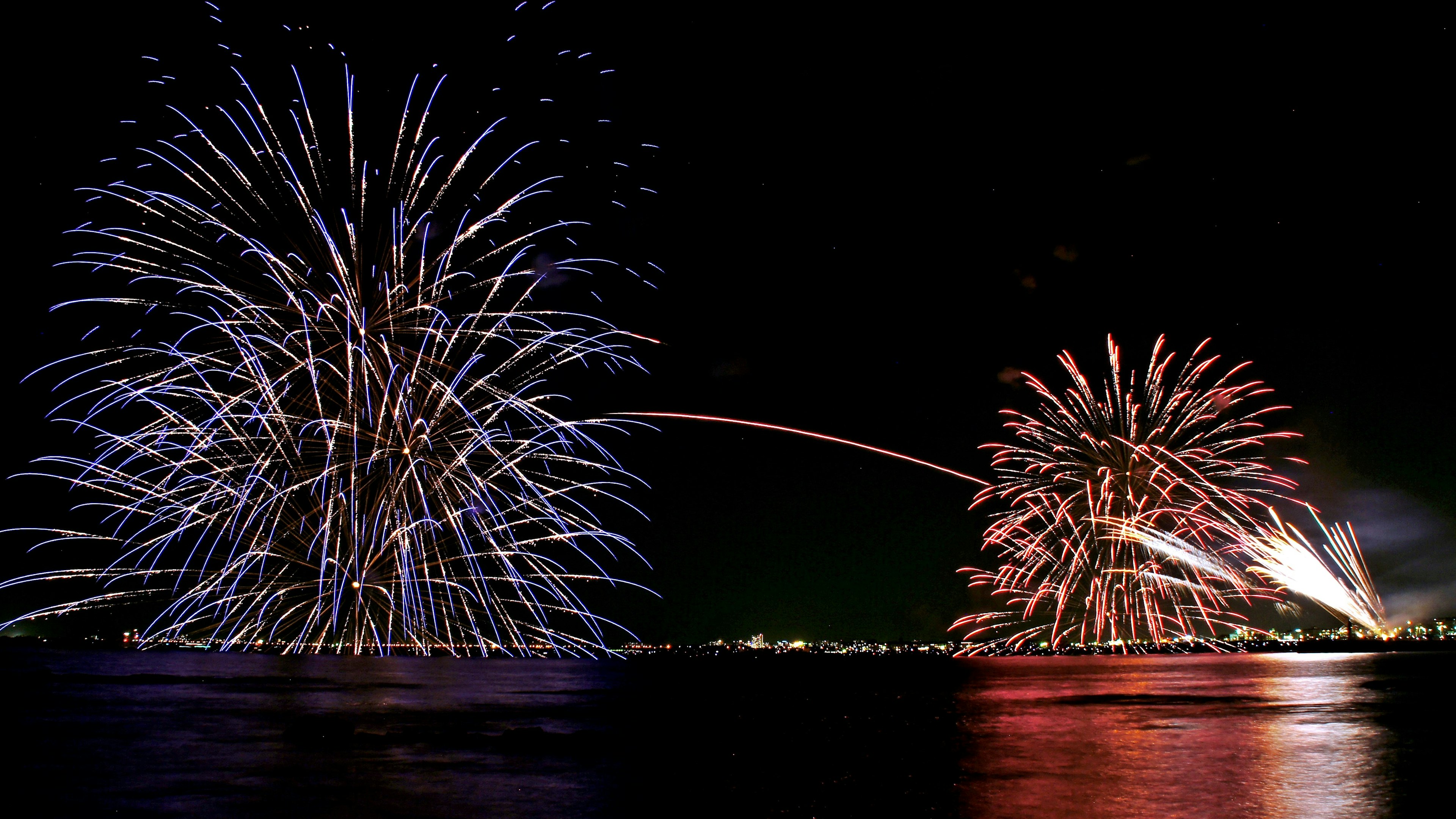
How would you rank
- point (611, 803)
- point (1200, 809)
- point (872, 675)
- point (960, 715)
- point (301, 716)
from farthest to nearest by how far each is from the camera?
point (872, 675) < point (960, 715) < point (301, 716) < point (611, 803) < point (1200, 809)

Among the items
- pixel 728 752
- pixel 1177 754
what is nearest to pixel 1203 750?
pixel 1177 754

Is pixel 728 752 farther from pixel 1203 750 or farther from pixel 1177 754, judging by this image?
pixel 1203 750

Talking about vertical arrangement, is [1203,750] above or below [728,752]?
above

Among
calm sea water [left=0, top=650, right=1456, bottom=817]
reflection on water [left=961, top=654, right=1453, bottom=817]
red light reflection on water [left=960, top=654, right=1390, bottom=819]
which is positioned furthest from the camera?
calm sea water [left=0, top=650, right=1456, bottom=817]

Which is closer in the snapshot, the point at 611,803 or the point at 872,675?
the point at 611,803

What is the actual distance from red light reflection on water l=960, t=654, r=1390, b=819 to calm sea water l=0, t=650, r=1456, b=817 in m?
0.10

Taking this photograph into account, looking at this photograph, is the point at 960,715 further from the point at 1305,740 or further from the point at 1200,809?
the point at 1200,809

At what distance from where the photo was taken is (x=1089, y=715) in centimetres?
3186

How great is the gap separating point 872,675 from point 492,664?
64069 millimetres

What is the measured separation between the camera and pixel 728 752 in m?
21.9

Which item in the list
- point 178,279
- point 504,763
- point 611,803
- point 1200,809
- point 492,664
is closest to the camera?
point 1200,809

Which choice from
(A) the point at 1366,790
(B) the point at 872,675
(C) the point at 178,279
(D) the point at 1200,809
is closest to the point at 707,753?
(D) the point at 1200,809

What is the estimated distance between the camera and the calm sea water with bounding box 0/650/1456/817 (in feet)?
47.9

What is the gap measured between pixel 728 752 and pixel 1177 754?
9.61m
